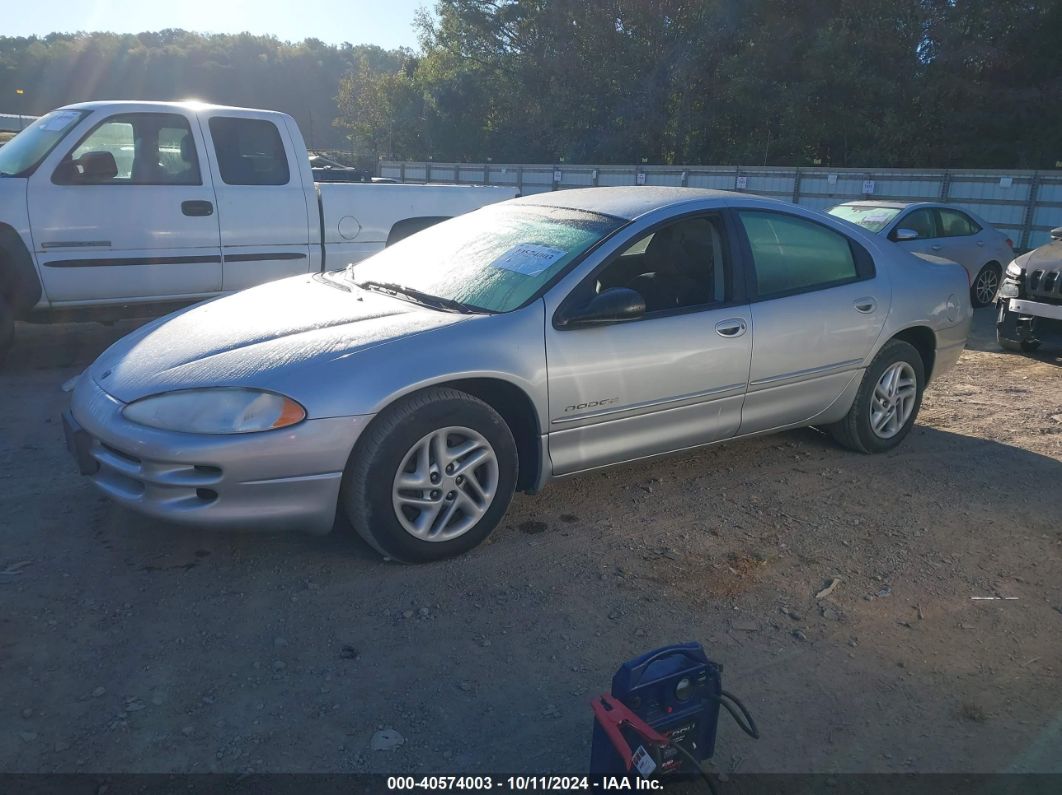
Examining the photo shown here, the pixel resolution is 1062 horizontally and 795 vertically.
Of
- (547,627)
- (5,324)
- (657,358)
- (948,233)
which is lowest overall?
(547,627)

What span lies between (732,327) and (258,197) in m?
4.46

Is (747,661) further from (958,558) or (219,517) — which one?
(219,517)

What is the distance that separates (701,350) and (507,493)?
1202 mm

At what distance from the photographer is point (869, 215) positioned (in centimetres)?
1094

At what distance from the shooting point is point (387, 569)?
3.65 metres

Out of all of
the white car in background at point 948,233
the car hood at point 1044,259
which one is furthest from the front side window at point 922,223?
the car hood at point 1044,259

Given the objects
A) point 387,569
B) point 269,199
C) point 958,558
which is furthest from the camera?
point 269,199

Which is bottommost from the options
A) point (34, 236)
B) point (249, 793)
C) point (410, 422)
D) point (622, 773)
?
point (249, 793)

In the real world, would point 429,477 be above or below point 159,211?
below

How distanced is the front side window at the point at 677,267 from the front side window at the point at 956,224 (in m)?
8.19

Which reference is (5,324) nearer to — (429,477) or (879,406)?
(429,477)

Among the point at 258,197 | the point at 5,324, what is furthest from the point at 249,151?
the point at 5,324

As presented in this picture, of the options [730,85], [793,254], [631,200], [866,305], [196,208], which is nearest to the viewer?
[631,200]

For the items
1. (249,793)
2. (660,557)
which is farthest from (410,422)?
(249,793)
